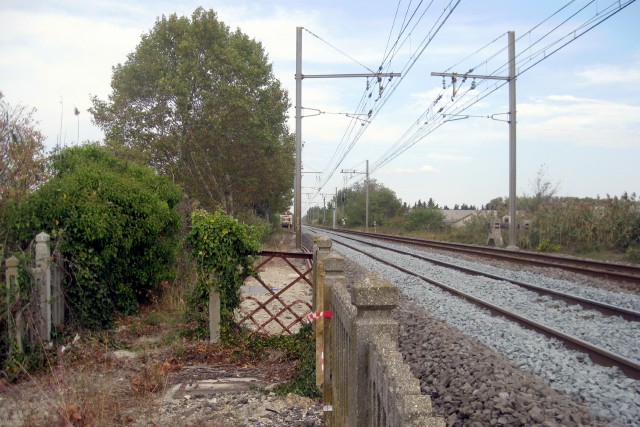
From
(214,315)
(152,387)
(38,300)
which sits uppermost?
(38,300)

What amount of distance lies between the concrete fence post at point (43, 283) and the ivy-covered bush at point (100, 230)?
0.34 metres

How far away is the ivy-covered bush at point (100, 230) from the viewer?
314 inches

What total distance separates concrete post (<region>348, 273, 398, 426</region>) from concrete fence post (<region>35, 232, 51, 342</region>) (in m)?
5.30

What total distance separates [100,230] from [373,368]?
6.35m

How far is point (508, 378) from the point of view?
18.3 feet

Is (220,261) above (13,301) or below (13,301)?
above

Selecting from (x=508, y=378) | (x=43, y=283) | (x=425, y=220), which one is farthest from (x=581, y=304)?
(x=425, y=220)

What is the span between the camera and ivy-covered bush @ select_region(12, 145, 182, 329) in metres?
7.96

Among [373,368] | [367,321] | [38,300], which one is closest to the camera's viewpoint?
[373,368]

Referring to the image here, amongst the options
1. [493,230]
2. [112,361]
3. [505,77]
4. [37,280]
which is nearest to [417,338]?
[112,361]

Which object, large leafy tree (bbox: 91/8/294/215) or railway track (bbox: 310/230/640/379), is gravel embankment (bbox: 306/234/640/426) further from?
large leafy tree (bbox: 91/8/294/215)

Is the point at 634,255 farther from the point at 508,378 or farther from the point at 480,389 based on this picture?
the point at 480,389

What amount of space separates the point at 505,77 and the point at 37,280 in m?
21.2

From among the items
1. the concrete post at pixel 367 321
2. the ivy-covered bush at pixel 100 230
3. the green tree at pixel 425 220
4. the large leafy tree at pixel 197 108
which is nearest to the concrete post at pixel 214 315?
the ivy-covered bush at pixel 100 230
